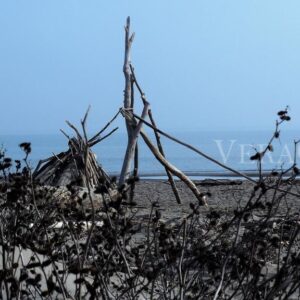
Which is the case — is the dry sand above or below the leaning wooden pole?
below

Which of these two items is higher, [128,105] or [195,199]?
[128,105]

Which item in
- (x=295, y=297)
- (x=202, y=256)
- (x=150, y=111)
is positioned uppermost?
(x=150, y=111)

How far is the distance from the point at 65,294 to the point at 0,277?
45 cm

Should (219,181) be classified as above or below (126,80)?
below

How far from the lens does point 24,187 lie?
4145 millimetres

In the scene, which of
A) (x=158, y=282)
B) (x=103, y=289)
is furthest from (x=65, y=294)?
(x=158, y=282)

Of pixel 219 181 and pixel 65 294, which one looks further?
pixel 219 181

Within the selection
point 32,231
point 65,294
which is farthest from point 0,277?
point 32,231

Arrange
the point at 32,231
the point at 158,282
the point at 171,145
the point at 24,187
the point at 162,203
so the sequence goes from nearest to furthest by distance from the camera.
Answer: the point at 24,187 < the point at 32,231 < the point at 158,282 < the point at 162,203 < the point at 171,145

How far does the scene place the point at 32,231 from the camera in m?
5.03

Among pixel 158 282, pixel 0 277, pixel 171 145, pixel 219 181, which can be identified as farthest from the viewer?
pixel 171 145

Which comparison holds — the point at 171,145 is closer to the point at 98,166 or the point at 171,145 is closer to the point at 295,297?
the point at 98,166

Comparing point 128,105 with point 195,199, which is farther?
point 195,199

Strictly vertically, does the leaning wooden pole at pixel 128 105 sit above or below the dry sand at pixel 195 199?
above
